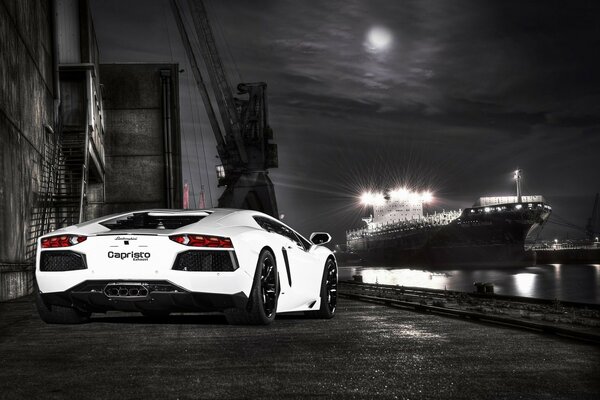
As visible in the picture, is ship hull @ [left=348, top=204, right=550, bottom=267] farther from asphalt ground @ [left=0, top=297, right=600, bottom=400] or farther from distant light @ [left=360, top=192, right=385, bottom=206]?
asphalt ground @ [left=0, top=297, right=600, bottom=400]

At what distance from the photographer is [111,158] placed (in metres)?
38.2

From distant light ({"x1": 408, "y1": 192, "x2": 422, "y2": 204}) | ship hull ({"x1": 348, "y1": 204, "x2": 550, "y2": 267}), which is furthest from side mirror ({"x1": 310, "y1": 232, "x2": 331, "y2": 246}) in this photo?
distant light ({"x1": 408, "y1": 192, "x2": 422, "y2": 204})

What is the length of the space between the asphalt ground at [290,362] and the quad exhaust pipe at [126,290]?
39cm

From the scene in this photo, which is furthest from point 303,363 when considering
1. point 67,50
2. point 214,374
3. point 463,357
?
point 67,50

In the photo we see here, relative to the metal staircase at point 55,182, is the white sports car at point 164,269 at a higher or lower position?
lower

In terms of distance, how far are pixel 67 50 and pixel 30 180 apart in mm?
12874

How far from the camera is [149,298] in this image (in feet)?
21.3

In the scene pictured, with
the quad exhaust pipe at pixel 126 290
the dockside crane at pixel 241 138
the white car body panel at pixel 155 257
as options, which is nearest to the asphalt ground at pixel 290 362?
the quad exhaust pipe at pixel 126 290

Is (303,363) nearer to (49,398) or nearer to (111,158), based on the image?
(49,398)

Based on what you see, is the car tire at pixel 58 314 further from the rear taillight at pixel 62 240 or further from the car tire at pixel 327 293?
the car tire at pixel 327 293

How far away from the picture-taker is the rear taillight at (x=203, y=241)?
6.53m

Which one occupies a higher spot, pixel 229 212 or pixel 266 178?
pixel 266 178

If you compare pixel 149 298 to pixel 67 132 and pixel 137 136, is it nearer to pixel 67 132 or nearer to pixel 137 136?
pixel 67 132

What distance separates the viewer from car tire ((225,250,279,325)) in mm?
6848
